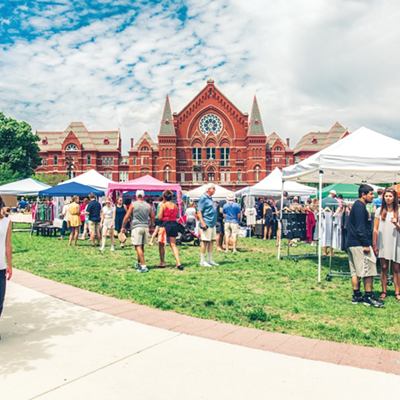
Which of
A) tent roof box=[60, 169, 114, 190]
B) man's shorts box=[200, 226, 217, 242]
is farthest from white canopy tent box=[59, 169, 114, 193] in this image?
man's shorts box=[200, 226, 217, 242]

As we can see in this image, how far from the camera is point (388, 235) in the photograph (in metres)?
6.22

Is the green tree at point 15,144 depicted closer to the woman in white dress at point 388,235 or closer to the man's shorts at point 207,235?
the man's shorts at point 207,235

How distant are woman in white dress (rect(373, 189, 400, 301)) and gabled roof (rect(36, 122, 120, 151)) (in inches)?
2732

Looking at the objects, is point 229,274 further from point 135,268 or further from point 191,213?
point 191,213

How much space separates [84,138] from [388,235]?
72.2 meters

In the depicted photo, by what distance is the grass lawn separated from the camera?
478 centimetres

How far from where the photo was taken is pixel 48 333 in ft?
14.6

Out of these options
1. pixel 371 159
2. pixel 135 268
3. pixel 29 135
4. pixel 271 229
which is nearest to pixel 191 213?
pixel 271 229

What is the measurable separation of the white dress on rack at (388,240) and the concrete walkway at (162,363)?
2597 millimetres

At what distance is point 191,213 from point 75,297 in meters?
9.67

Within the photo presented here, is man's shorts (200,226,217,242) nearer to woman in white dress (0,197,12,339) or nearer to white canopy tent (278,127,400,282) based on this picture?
white canopy tent (278,127,400,282)

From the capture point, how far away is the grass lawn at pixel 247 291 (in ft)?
15.7

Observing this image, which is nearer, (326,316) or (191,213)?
(326,316)

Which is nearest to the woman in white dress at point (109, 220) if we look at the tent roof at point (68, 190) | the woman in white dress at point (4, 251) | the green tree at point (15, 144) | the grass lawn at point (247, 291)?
the grass lawn at point (247, 291)
